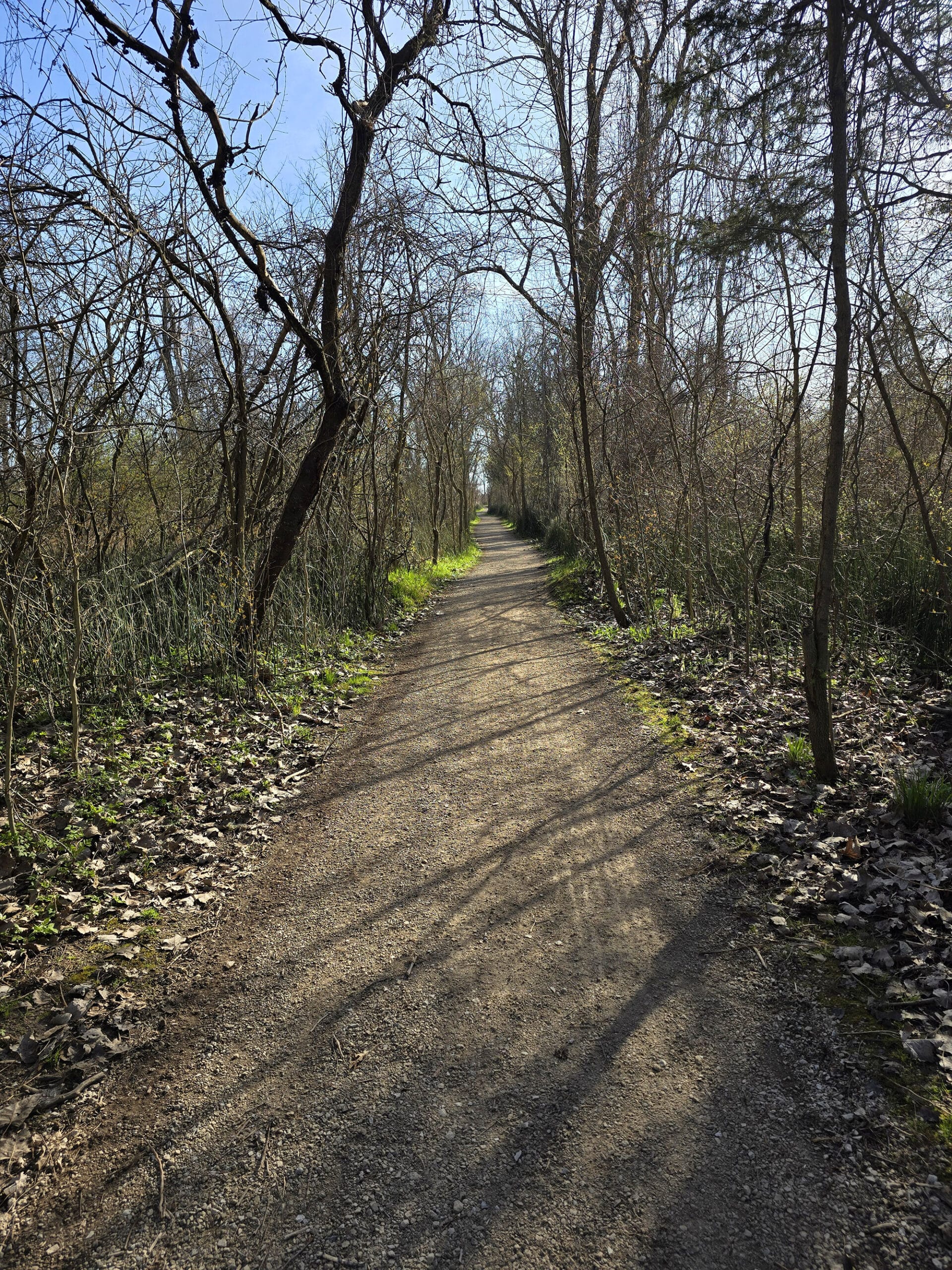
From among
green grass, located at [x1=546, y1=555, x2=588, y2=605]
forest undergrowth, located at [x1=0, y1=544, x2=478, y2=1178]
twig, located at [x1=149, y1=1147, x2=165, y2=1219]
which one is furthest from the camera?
green grass, located at [x1=546, y1=555, x2=588, y2=605]

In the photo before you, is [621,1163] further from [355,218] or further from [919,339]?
[355,218]

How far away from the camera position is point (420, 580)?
14.3 m

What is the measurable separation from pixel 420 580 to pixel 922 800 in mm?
11325

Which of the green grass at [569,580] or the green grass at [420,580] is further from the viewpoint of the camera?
the green grass at [569,580]

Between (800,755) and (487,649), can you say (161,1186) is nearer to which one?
(800,755)

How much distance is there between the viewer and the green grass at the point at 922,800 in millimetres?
3799

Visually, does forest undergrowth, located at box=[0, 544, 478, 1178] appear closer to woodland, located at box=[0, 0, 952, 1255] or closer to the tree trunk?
woodland, located at box=[0, 0, 952, 1255]

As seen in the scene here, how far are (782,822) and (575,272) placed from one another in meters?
7.73

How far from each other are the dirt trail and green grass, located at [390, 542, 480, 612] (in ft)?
26.9

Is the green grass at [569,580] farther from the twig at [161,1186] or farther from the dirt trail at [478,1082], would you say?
the twig at [161,1186]

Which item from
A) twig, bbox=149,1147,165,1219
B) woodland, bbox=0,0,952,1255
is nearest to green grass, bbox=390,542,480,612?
woodland, bbox=0,0,952,1255

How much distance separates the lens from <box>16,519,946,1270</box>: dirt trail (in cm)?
196

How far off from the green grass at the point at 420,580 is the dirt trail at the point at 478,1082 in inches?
323

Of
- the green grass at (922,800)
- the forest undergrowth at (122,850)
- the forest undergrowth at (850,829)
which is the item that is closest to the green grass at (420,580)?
the forest undergrowth at (122,850)
